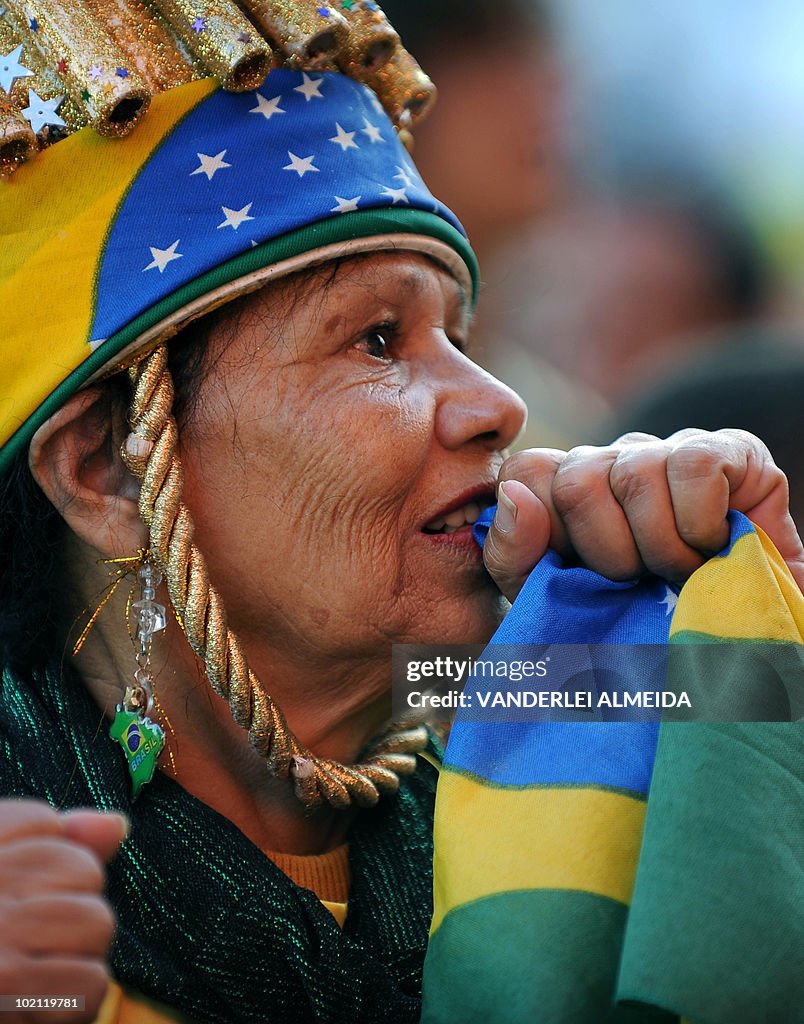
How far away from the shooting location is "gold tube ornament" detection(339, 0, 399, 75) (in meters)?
1.89

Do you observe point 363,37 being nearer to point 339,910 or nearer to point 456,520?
point 456,520

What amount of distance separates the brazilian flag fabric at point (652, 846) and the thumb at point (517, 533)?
0.44 feet

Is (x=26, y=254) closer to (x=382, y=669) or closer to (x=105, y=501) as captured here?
(x=105, y=501)

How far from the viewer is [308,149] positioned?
1795 millimetres

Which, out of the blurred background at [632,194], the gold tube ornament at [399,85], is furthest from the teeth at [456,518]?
the blurred background at [632,194]

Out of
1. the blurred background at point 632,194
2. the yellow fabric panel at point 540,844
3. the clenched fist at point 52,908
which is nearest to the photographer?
the clenched fist at point 52,908

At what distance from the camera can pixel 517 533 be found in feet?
5.20

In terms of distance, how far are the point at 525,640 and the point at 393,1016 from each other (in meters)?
0.51

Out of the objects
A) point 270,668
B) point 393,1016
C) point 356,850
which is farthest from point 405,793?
point 393,1016

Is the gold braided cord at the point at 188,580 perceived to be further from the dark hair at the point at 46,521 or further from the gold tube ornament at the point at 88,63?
the gold tube ornament at the point at 88,63

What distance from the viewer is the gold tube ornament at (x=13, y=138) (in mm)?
1716

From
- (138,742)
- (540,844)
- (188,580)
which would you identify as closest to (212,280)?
(188,580)

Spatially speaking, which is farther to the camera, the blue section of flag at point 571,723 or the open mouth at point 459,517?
the open mouth at point 459,517

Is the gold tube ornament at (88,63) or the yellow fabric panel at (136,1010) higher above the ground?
the gold tube ornament at (88,63)
